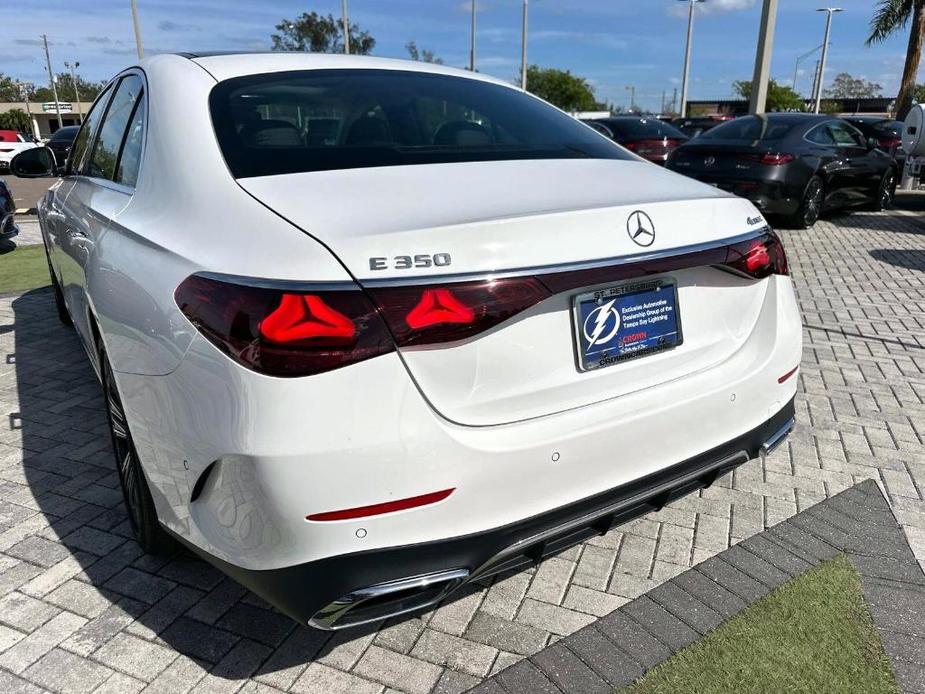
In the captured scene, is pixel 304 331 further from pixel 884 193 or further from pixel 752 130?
pixel 884 193

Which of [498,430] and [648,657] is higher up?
[498,430]

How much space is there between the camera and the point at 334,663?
2195 mm

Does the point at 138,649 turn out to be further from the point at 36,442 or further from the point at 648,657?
the point at 36,442

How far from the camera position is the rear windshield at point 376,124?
7.11ft

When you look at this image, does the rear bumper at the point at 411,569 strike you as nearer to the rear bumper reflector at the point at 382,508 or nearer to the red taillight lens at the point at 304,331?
the rear bumper reflector at the point at 382,508

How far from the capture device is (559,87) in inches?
2923

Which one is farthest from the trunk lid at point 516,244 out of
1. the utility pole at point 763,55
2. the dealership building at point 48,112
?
the dealership building at point 48,112

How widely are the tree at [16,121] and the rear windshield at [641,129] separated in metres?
71.2

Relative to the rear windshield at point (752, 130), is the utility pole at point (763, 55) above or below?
above

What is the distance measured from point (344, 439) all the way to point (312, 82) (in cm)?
156

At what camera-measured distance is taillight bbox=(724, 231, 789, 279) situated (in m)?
2.23

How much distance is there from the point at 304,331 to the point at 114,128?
210 cm

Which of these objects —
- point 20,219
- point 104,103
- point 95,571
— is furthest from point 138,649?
point 20,219

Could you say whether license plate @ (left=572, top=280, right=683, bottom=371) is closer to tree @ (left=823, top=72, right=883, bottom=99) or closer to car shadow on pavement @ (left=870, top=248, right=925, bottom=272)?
car shadow on pavement @ (left=870, top=248, right=925, bottom=272)
